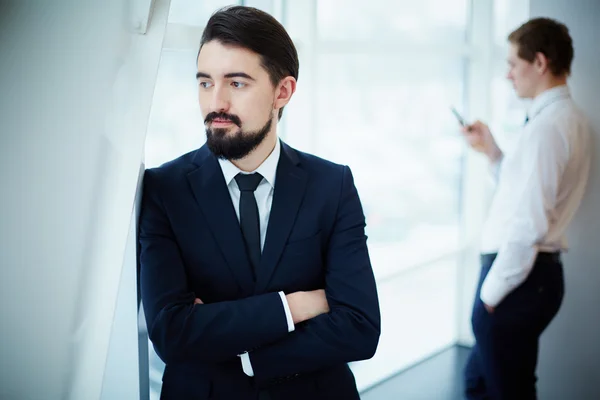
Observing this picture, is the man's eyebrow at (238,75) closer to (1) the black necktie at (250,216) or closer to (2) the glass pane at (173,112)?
(1) the black necktie at (250,216)

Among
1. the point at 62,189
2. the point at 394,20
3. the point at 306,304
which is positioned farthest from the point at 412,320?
the point at 62,189

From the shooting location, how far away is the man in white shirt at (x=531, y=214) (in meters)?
2.33

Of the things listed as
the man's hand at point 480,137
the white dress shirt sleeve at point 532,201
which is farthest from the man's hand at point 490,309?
the man's hand at point 480,137

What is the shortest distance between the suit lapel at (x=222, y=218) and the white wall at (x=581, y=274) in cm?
211

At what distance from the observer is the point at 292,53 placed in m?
1.41

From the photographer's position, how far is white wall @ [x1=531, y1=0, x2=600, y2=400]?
275cm

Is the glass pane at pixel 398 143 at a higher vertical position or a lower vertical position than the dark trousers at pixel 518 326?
higher

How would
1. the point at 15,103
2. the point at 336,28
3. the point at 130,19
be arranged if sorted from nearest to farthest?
1. the point at 15,103
2. the point at 130,19
3. the point at 336,28

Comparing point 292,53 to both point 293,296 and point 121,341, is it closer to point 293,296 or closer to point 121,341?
point 293,296

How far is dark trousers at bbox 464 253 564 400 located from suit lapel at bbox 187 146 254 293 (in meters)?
1.50

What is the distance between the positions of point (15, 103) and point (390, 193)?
2.59m

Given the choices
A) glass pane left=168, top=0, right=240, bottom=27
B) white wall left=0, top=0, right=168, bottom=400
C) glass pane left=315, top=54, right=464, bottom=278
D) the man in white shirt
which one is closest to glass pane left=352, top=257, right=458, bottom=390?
glass pane left=315, top=54, right=464, bottom=278

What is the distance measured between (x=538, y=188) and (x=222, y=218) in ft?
4.87

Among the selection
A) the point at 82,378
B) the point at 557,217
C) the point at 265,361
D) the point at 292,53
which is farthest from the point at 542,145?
the point at 82,378
